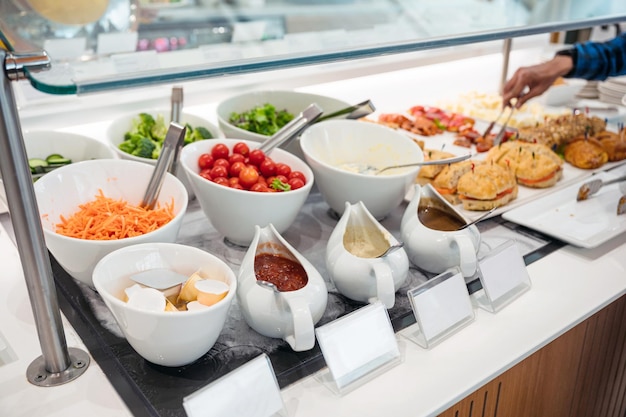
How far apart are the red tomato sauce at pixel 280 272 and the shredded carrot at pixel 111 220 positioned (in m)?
0.20

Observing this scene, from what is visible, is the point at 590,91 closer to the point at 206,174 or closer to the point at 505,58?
the point at 505,58

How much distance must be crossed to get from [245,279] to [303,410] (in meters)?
0.22

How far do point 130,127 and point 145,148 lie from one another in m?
0.16

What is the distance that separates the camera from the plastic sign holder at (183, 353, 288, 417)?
72 centimetres

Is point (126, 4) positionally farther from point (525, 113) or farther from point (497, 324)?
point (497, 324)

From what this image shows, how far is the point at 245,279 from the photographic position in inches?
36.4

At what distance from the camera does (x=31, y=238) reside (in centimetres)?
76

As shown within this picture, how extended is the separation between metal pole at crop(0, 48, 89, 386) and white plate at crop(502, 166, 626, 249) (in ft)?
3.06

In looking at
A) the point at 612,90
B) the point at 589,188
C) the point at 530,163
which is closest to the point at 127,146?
the point at 530,163

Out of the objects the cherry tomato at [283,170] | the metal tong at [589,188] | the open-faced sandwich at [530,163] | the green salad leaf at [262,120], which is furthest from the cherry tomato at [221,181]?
the metal tong at [589,188]

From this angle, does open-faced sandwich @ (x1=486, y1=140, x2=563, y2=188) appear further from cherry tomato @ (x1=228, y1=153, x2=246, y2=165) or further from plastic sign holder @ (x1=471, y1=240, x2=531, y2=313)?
cherry tomato @ (x1=228, y1=153, x2=246, y2=165)

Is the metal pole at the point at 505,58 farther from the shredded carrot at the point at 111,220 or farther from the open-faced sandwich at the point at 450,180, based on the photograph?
the shredded carrot at the point at 111,220

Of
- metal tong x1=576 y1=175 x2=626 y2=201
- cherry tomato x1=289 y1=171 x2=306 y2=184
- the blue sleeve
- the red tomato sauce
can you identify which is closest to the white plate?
metal tong x1=576 y1=175 x2=626 y2=201

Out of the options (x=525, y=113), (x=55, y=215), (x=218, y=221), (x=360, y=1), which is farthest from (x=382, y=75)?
(x=55, y=215)
